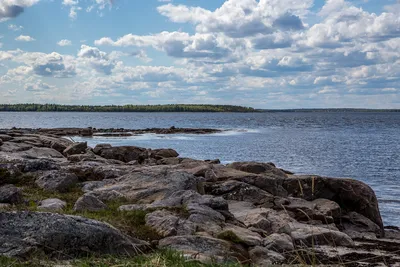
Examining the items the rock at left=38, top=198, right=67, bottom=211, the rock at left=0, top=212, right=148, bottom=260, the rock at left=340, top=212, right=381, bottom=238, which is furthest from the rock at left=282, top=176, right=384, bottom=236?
the rock at left=0, top=212, right=148, bottom=260

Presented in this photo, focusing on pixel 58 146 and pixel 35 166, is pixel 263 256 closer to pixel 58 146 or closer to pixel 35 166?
pixel 35 166

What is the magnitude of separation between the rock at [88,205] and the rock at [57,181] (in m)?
2.89

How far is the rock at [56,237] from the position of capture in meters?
6.87

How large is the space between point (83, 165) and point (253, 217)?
6465 millimetres

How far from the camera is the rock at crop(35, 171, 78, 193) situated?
13.2 meters

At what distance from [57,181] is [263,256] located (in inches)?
258

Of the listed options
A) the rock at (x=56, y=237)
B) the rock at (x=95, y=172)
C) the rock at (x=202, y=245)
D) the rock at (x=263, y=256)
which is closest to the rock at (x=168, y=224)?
the rock at (x=202, y=245)

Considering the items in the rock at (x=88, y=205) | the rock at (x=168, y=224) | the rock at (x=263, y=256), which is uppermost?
the rock at (x=88, y=205)

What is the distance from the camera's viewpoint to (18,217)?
741 cm

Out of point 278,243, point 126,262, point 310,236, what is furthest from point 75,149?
point 126,262

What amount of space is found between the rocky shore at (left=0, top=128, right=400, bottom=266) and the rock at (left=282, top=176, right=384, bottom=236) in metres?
0.04

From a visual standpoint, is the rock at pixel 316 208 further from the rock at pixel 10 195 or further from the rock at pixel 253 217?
the rock at pixel 10 195

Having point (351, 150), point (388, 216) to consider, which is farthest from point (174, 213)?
point (351, 150)

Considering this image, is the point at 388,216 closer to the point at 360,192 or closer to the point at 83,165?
the point at 360,192
